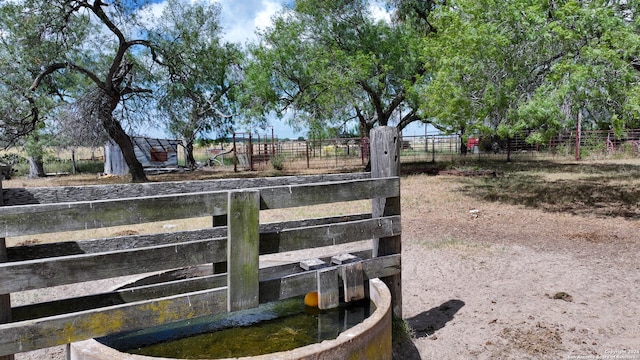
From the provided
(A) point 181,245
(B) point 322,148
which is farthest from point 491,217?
(B) point 322,148

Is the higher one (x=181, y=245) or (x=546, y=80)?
(x=546, y=80)

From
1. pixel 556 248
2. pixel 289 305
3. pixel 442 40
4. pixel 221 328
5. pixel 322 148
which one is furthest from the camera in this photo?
pixel 322 148

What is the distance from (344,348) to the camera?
243cm

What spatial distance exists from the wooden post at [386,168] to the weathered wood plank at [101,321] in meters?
1.55

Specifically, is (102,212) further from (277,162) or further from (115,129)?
(277,162)

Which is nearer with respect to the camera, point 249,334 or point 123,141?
point 249,334

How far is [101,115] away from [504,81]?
15.1 meters

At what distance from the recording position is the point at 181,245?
8.42 ft

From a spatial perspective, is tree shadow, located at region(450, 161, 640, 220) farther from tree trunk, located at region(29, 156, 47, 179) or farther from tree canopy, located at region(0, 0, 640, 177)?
tree trunk, located at region(29, 156, 47, 179)

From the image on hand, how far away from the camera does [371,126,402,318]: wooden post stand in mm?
3645

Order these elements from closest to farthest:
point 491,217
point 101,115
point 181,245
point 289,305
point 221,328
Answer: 1. point 181,245
2. point 221,328
3. point 289,305
4. point 491,217
5. point 101,115

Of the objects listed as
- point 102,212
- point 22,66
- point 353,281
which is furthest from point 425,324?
point 22,66

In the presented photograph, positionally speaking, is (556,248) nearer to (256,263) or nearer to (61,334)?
(256,263)

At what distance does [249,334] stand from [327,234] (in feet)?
3.27
